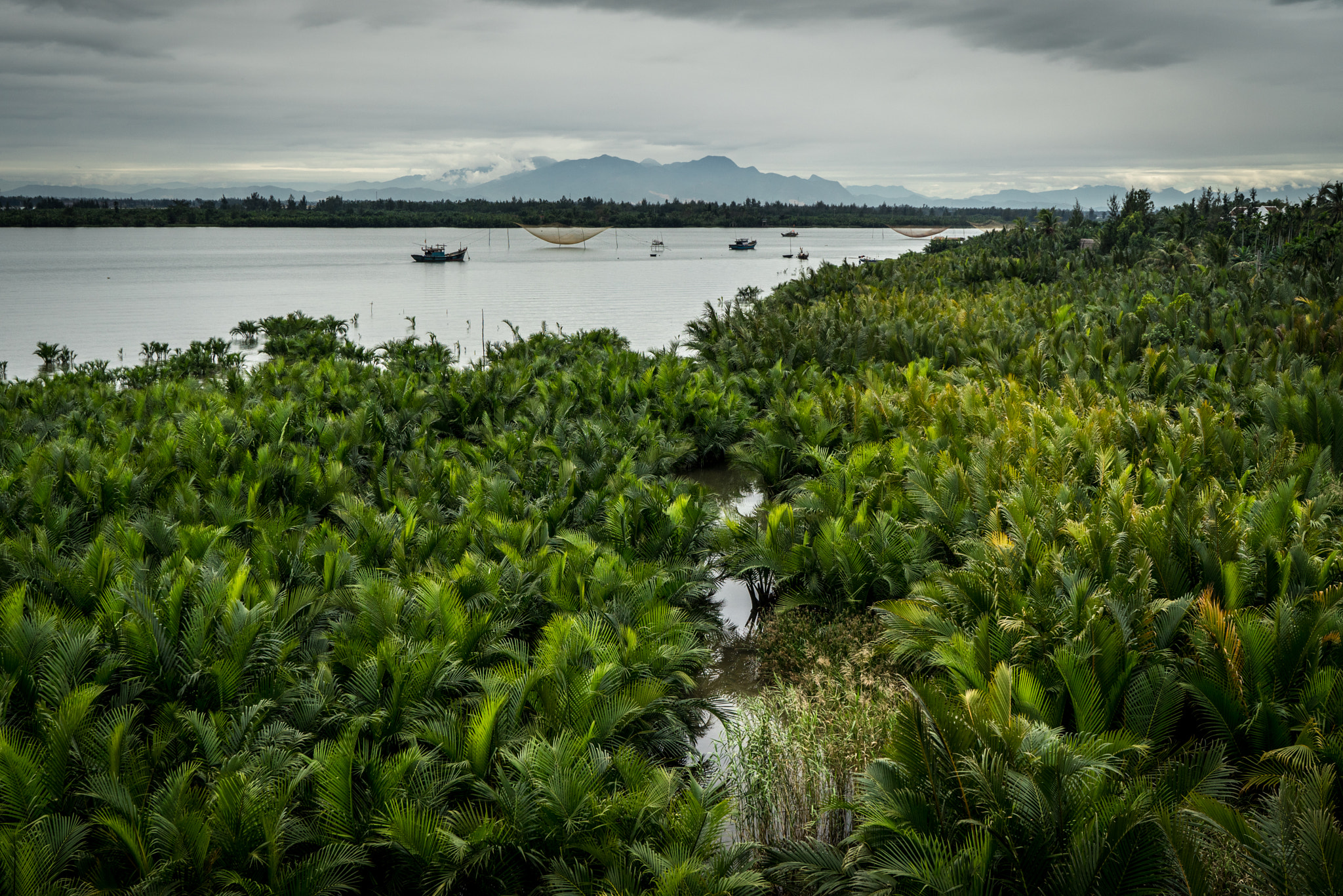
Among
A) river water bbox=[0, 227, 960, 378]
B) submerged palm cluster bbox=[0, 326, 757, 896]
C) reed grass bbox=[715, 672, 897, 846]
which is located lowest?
reed grass bbox=[715, 672, 897, 846]

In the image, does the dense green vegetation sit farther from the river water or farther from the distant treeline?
the distant treeline

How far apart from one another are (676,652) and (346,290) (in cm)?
4433

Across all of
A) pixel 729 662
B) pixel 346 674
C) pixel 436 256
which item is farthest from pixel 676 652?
pixel 436 256

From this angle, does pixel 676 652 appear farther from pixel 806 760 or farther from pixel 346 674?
pixel 346 674

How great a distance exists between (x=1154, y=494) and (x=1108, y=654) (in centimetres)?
295

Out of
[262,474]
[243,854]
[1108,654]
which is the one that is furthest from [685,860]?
[262,474]

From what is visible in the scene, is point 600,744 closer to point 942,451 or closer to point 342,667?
point 342,667

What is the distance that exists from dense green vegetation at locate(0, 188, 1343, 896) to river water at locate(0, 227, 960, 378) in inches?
554

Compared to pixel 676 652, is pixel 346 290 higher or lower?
higher

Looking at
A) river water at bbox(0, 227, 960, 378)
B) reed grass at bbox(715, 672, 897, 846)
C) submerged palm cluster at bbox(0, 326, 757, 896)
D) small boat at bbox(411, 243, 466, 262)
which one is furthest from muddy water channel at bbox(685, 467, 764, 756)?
small boat at bbox(411, 243, 466, 262)

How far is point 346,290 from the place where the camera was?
149 ft

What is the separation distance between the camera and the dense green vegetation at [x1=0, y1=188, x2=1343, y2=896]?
357cm

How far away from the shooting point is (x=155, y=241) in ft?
320

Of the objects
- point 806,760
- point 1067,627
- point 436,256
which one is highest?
point 436,256
